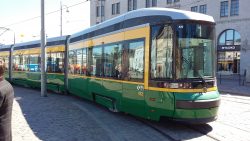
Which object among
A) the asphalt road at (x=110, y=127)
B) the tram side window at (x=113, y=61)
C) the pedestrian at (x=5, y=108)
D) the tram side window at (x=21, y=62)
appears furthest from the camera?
the tram side window at (x=21, y=62)

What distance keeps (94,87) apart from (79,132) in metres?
4.16

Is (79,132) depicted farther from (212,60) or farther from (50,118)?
(212,60)

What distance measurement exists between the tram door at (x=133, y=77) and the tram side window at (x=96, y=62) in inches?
87.6

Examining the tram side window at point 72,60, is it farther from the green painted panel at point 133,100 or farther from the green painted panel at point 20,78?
the green painted panel at point 20,78

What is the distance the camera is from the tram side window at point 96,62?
12.3m

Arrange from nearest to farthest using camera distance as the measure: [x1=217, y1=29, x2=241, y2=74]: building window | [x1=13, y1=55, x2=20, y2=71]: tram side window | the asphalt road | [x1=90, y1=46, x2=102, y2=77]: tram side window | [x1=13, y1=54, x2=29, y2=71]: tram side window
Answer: the asphalt road, [x1=90, y1=46, x2=102, y2=77]: tram side window, [x1=13, y1=54, x2=29, y2=71]: tram side window, [x1=13, y1=55, x2=20, y2=71]: tram side window, [x1=217, y1=29, x2=241, y2=74]: building window

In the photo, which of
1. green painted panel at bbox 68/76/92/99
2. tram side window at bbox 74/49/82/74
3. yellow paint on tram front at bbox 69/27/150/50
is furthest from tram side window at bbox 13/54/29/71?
yellow paint on tram front at bbox 69/27/150/50

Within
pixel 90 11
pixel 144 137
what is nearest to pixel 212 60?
pixel 144 137

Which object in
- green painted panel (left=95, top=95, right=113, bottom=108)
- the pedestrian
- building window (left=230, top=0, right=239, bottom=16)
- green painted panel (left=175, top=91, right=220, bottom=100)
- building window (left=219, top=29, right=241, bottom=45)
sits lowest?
green painted panel (left=95, top=95, right=113, bottom=108)

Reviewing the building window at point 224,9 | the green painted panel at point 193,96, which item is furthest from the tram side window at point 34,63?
the building window at point 224,9

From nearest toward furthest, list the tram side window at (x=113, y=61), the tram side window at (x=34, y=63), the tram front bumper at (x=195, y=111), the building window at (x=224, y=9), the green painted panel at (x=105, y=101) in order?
the tram front bumper at (x=195, y=111), the tram side window at (x=113, y=61), the green painted panel at (x=105, y=101), the tram side window at (x=34, y=63), the building window at (x=224, y=9)

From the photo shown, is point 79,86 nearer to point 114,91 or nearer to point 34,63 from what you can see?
point 114,91

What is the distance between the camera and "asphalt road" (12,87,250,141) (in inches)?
320

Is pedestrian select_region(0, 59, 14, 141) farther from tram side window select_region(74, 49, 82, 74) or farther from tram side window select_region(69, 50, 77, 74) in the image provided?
tram side window select_region(69, 50, 77, 74)
